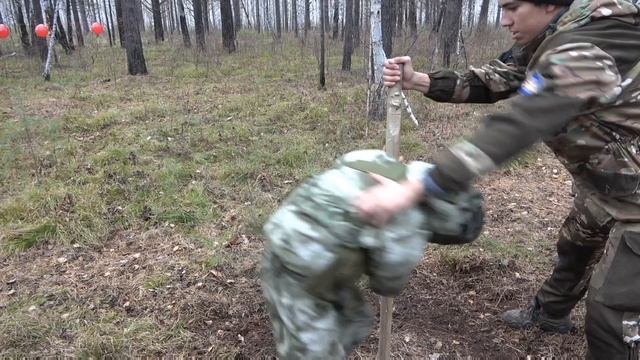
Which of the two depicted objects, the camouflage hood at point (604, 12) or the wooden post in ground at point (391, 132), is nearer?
the camouflage hood at point (604, 12)

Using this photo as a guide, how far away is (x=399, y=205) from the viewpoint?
3.65ft

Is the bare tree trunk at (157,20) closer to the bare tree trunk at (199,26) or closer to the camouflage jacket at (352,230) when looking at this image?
the bare tree trunk at (199,26)

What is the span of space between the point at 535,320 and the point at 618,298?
1132mm

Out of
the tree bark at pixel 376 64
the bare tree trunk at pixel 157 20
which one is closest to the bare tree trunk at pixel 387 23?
the tree bark at pixel 376 64

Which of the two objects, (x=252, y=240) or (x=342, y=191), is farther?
(x=252, y=240)

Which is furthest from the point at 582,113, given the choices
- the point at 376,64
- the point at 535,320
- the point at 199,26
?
the point at 199,26

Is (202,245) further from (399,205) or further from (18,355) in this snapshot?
(399,205)

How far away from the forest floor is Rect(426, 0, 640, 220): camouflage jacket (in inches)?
51.7

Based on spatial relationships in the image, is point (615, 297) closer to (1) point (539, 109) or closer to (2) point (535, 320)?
(1) point (539, 109)

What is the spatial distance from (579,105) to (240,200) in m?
3.39

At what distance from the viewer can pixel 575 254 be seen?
239cm

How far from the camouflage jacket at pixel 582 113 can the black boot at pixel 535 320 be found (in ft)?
3.53

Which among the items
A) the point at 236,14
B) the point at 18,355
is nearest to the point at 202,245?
the point at 18,355

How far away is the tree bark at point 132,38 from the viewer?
398 inches
